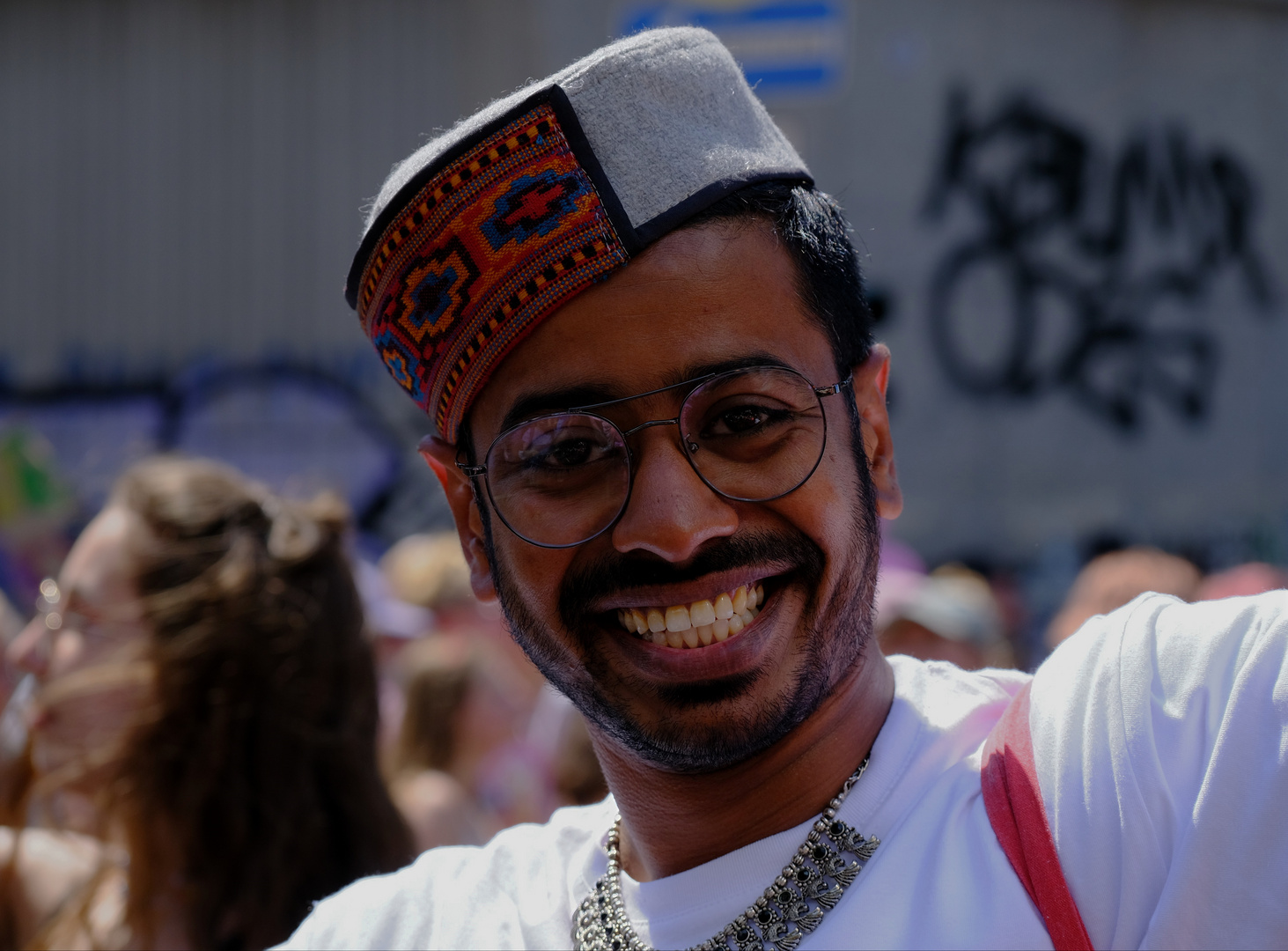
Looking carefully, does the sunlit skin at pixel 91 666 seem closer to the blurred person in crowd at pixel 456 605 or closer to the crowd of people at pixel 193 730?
the crowd of people at pixel 193 730

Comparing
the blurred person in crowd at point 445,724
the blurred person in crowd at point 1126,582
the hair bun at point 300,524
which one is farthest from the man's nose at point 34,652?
the blurred person in crowd at point 1126,582

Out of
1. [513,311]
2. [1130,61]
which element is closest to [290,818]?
[513,311]

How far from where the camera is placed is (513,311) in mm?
1606

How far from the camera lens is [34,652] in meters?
2.78

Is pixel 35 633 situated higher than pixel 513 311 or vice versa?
pixel 513 311

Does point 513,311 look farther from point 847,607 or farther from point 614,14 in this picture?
point 614,14

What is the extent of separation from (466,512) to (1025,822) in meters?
0.93

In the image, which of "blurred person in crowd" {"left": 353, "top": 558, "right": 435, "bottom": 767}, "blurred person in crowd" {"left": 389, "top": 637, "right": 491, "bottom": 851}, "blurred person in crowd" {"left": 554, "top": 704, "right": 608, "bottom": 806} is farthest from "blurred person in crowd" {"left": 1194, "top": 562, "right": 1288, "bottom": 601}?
"blurred person in crowd" {"left": 353, "top": 558, "right": 435, "bottom": 767}

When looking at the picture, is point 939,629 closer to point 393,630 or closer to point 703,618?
point 393,630

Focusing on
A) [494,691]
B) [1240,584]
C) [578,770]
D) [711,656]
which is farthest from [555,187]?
[1240,584]

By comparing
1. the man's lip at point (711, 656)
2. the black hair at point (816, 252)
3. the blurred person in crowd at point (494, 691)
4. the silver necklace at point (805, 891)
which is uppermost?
the black hair at point (816, 252)

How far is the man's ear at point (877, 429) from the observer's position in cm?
177

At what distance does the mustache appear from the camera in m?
1.54

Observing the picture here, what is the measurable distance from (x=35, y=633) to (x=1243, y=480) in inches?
371
